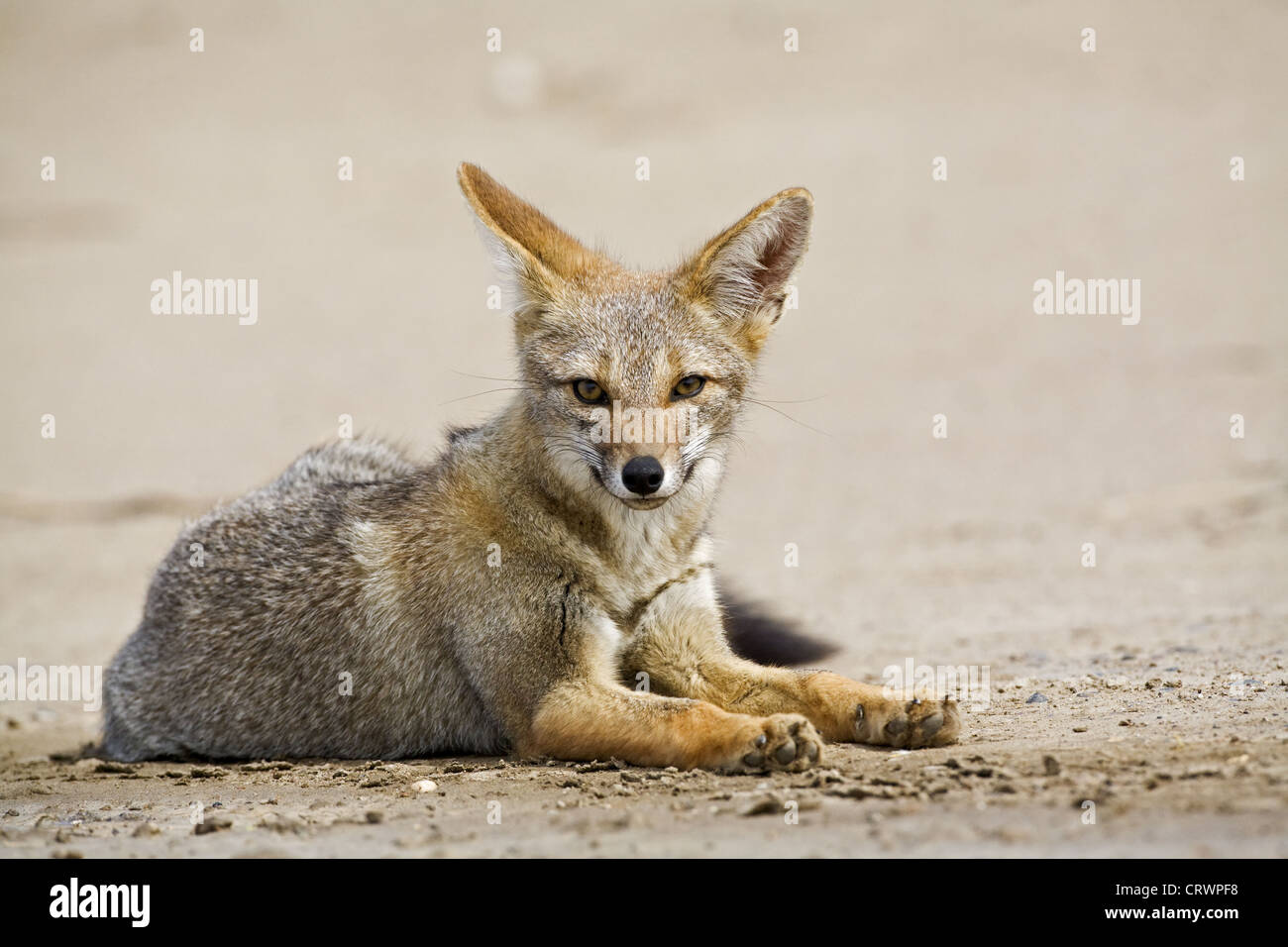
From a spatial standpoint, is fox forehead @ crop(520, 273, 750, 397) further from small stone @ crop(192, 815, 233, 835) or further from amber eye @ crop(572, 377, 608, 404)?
small stone @ crop(192, 815, 233, 835)

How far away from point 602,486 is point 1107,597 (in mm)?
4799

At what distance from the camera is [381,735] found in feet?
21.2

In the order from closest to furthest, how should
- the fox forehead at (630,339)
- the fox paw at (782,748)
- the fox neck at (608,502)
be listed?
1. the fox paw at (782,748)
2. the fox forehead at (630,339)
3. the fox neck at (608,502)

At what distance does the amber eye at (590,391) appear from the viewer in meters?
5.89

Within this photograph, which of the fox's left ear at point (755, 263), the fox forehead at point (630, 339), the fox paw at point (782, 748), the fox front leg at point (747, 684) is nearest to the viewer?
the fox paw at point (782, 748)

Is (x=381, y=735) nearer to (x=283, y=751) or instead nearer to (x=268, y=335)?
(x=283, y=751)

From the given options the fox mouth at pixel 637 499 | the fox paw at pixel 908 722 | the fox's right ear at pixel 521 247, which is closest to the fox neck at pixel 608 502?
the fox mouth at pixel 637 499

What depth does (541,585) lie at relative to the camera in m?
5.94

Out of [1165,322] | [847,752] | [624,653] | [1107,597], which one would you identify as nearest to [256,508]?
[624,653]

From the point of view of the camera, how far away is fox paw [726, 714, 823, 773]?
512cm

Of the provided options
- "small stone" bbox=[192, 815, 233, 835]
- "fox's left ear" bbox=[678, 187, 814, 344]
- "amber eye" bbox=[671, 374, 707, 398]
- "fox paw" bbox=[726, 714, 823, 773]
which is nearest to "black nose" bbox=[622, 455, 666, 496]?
"amber eye" bbox=[671, 374, 707, 398]

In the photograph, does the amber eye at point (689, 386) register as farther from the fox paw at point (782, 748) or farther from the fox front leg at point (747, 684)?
the fox paw at point (782, 748)

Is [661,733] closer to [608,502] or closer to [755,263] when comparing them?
[608,502]

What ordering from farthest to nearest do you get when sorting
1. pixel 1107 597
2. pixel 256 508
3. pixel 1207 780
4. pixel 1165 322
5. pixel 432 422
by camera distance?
pixel 1165 322, pixel 432 422, pixel 1107 597, pixel 256 508, pixel 1207 780
